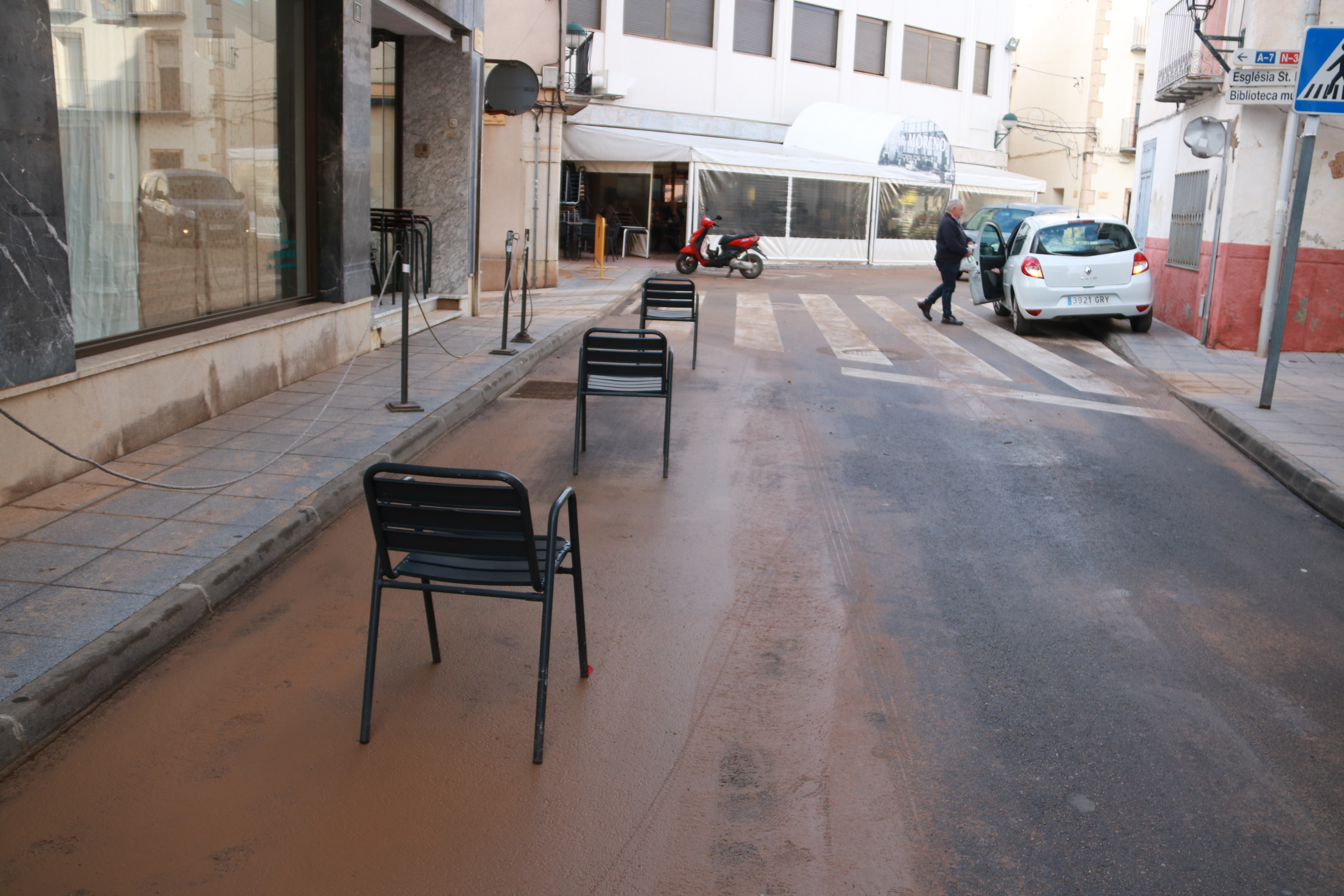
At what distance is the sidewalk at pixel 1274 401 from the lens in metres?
7.56

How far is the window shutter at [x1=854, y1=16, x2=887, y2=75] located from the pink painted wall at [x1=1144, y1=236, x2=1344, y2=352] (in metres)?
23.2

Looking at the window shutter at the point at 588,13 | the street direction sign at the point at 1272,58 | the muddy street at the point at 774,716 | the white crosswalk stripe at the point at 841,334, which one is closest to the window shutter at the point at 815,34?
the window shutter at the point at 588,13

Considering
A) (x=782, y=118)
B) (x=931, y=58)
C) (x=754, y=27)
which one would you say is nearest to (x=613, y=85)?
(x=754, y=27)

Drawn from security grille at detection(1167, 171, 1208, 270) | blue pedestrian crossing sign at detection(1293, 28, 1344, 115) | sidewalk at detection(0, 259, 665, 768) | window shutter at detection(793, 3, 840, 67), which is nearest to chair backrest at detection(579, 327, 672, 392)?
sidewalk at detection(0, 259, 665, 768)

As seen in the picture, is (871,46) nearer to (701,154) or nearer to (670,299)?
(701,154)

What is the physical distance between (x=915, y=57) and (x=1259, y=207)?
81.8 feet

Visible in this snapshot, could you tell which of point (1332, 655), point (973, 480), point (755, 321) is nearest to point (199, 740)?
point (1332, 655)

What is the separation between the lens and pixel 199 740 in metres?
3.71

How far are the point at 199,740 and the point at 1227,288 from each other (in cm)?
1285

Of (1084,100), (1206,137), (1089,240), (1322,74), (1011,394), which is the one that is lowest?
(1011,394)

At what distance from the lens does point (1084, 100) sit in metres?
37.1

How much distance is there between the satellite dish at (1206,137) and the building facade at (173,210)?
898cm

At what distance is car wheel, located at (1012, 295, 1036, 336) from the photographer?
14711 millimetres

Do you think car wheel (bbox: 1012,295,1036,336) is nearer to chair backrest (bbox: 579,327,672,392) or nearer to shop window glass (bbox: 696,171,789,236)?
chair backrest (bbox: 579,327,672,392)
